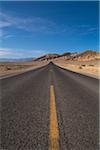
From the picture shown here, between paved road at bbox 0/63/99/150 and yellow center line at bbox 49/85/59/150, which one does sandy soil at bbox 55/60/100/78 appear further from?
yellow center line at bbox 49/85/59/150

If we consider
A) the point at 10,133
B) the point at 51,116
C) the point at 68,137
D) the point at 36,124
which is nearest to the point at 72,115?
the point at 51,116

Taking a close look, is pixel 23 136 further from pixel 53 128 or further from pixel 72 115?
pixel 72 115

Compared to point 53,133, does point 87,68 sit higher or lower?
higher

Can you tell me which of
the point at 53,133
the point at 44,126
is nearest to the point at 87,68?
the point at 44,126

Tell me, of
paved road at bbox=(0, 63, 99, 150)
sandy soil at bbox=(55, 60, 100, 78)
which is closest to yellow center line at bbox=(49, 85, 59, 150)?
paved road at bbox=(0, 63, 99, 150)

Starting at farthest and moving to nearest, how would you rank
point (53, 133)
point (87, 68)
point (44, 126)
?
point (87, 68) < point (44, 126) < point (53, 133)

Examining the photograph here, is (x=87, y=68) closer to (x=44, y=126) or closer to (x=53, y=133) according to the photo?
(x=44, y=126)

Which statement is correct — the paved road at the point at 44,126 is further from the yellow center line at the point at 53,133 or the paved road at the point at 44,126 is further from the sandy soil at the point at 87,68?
the sandy soil at the point at 87,68

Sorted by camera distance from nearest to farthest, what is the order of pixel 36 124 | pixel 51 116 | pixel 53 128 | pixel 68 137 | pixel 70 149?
pixel 70 149 < pixel 68 137 < pixel 53 128 < pixel 36 124 < pixel 51 116

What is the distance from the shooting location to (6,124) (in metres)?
4.71

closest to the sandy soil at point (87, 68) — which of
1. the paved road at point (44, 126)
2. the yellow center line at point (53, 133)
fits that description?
the paved road at point (44, 126)

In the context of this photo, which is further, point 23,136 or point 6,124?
point 6,124

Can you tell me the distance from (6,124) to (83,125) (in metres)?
1.86

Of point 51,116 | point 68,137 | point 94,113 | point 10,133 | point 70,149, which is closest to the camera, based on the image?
point 70,149
